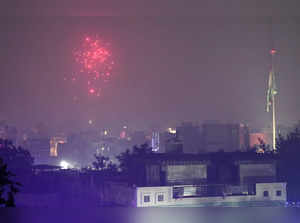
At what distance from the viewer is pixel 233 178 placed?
34.8 m

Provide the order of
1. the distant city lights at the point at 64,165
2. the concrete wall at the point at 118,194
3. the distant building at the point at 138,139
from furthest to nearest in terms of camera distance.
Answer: the distant building at the point at 138,139 < the distant city lights at the point at 64,165 < the concrete wall at the point at 118,194

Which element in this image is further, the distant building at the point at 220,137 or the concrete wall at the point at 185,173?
the distant building at the point at 220,137

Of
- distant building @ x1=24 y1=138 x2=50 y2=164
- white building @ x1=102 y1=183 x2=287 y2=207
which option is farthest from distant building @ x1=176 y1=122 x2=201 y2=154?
white building @ x1=102 y1=183 x2=287 y2=207

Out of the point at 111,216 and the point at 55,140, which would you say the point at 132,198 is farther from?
the point at 55,140

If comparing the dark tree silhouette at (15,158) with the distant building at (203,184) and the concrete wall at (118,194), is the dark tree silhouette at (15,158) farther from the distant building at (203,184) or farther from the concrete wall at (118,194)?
the distant building at (203,184)

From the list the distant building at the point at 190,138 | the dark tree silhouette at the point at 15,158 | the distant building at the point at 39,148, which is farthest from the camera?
the distant building at the point at 39,148

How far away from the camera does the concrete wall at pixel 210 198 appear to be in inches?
1241

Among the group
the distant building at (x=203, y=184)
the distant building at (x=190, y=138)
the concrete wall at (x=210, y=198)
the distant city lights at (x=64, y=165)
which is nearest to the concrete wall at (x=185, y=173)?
the distant building at (x=203, y=184)

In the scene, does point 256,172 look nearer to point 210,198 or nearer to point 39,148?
point 210,198

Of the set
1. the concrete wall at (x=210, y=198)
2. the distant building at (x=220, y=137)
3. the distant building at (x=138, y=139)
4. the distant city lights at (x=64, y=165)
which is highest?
the distant building at (x=138, y=139)

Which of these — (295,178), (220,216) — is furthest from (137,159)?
(220,216)

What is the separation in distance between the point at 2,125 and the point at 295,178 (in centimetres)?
9887

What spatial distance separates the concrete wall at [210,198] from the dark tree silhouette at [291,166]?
540 cm

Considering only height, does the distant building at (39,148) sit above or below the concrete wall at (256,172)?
above
